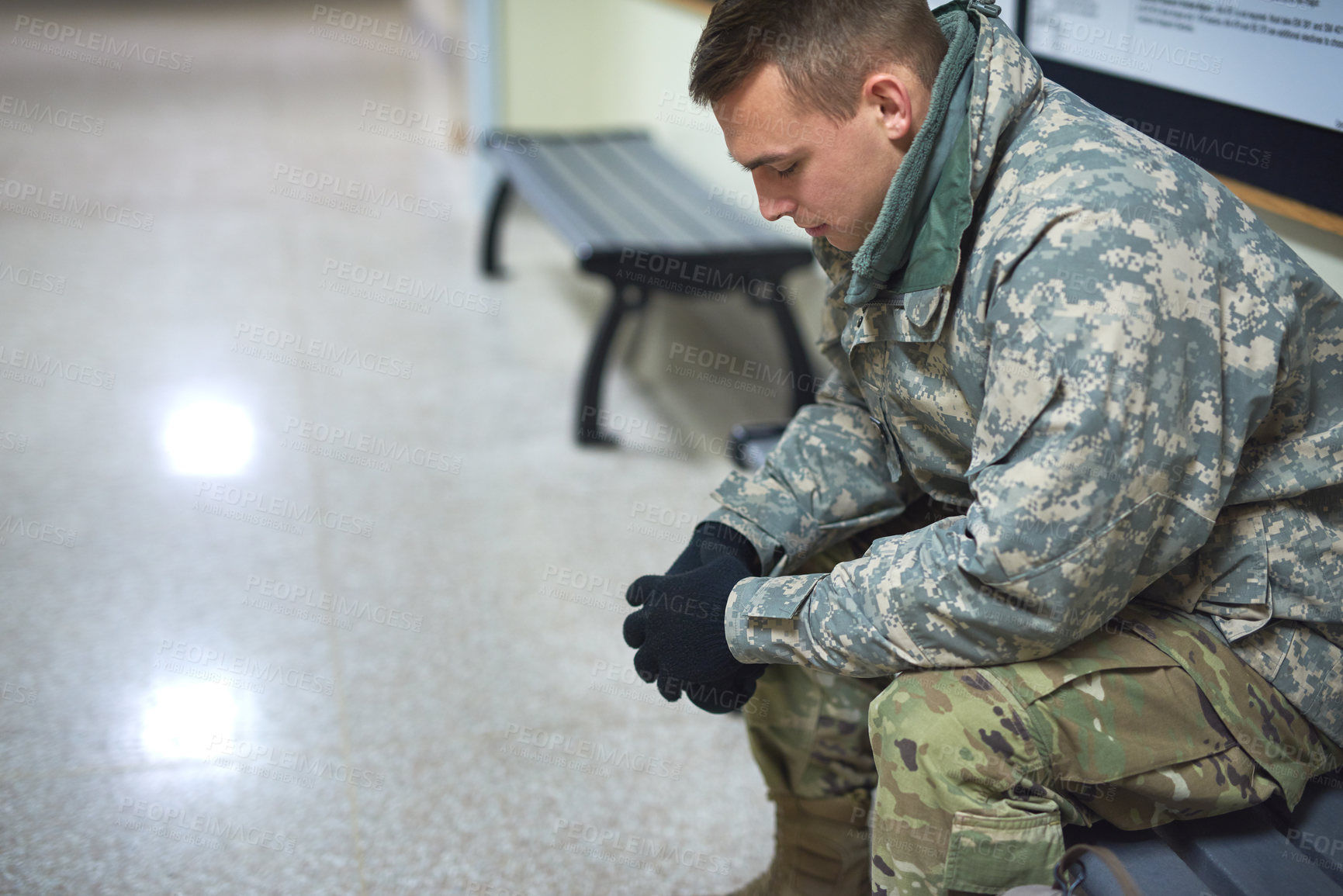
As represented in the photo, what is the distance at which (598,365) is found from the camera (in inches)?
98.0

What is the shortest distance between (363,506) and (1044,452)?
1.72m

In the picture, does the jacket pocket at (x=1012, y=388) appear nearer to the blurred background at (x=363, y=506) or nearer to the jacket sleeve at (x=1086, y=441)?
the jacket sleeve at (x=1086, y=441)

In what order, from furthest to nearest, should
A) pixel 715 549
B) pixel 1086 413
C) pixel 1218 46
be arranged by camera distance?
pixel 1218 46 → pixel 715 549 → pixel 1086 413

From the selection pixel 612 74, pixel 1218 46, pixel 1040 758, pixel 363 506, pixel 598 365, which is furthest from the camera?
pixel 612 74

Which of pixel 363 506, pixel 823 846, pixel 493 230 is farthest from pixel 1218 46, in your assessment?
pixel 493 230

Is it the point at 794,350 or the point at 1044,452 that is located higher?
the point at 1044,452

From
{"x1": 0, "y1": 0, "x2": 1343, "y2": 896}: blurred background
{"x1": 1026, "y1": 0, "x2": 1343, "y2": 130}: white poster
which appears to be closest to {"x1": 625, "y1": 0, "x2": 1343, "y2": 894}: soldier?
{"x1": 1026, "y1": 0, "x2": 1343, "y2": 130}: white poster

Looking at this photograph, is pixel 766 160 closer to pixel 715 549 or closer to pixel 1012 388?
pixel 1012 388

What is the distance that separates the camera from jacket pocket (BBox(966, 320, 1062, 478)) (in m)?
0.85

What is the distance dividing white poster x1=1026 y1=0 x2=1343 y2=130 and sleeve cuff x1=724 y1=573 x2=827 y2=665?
826 mm

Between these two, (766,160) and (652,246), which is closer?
(766,160)

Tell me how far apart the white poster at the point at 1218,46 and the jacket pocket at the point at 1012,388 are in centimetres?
65

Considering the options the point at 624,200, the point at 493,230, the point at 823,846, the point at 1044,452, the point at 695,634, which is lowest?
the point at 493,230

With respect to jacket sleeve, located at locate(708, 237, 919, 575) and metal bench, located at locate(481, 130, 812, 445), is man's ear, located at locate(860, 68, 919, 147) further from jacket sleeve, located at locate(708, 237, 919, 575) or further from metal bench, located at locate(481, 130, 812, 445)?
metal bench, located at locate(481, 130, 812, 445)
